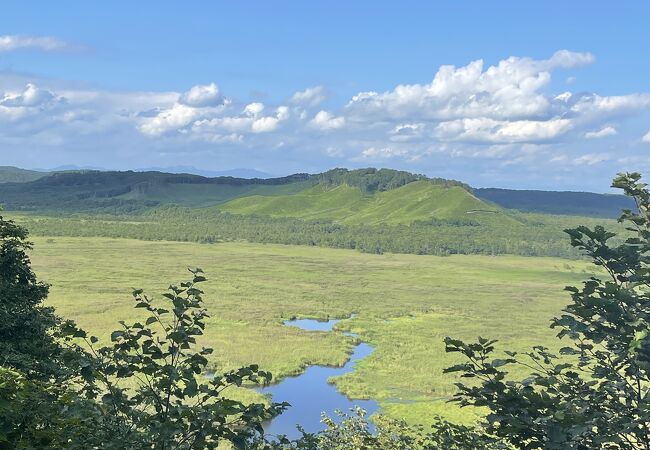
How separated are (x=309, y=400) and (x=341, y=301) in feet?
185

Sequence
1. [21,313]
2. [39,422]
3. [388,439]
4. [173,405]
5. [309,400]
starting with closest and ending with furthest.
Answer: [173,405], [39,422], [388,439], [21,313], [309,400]

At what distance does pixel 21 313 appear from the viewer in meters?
22.4

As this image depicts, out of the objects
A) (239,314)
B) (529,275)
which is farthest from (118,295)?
(529,275)

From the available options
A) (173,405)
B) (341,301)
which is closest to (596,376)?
(173,405)

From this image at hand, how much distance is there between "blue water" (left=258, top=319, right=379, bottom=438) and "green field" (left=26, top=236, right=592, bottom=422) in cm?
139

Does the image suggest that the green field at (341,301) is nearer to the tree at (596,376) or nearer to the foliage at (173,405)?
the tree at (596,376)

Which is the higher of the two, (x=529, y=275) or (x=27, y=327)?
(x=27, y=327)

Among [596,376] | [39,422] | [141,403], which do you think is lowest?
[39,422]

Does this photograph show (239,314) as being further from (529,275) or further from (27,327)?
(529,275)

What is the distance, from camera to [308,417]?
156ft

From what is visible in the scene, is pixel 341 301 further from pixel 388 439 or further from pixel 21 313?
pixel 388 439

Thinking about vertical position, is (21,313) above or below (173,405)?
below

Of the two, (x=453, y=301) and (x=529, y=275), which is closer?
(x=453, y=301)

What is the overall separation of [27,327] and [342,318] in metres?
74.8
